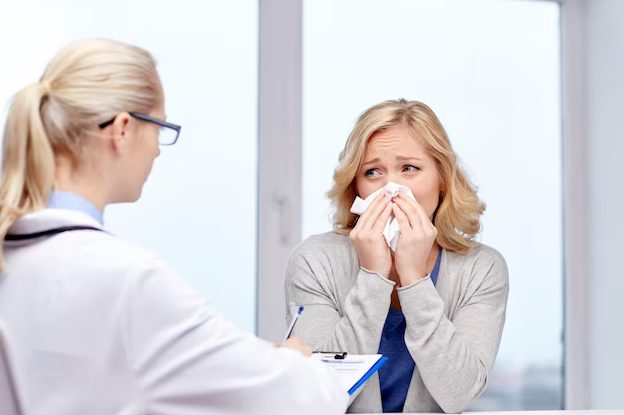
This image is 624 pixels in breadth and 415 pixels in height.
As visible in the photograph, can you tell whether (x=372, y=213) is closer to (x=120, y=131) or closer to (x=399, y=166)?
(x=399, y=166)

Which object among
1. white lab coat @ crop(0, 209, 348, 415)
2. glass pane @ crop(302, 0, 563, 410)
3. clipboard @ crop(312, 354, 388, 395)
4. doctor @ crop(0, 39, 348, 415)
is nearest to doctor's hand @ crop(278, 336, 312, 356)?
clipboard @ crop(312, 354, 388, 395)

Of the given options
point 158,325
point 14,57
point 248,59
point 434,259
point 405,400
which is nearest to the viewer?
point 158,325

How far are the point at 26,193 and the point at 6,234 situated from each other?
0.23 feet

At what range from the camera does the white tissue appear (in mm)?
1689

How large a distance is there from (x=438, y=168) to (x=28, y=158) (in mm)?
1043

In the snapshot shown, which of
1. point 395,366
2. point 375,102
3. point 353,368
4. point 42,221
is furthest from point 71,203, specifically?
point 375,102

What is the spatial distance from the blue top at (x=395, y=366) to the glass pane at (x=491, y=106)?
958 mm

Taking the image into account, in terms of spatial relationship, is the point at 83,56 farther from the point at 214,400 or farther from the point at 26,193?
the point at 214,400

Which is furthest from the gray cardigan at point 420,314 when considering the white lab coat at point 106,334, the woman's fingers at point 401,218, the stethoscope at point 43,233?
the stethoscope at point 43,233

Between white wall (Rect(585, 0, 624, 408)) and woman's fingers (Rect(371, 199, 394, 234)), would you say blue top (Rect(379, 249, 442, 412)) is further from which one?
white wall (Rect(585, 0, 624, 408))

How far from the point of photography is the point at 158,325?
93cm

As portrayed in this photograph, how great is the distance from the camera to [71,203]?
1.03 meters

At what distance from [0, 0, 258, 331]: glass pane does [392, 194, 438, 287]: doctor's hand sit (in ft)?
3.19

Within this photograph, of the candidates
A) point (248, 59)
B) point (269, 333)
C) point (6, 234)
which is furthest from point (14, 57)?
point (6, 234)
